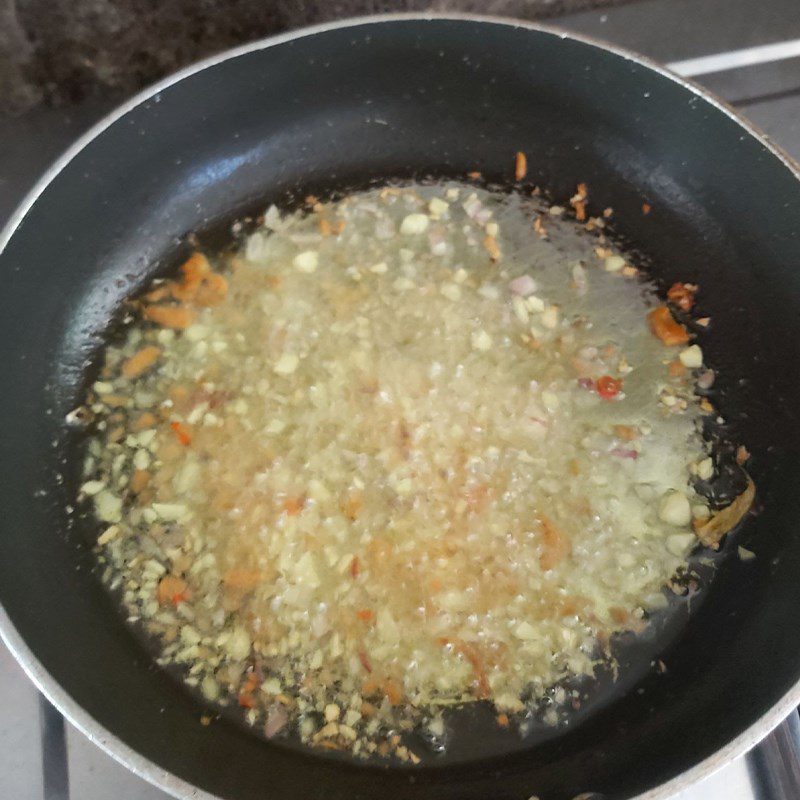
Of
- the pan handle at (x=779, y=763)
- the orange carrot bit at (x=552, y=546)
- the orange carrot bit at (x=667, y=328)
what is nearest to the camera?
the pan handle at (x=779, y=763)

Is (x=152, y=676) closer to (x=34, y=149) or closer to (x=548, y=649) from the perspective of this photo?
(x=548, y=649)

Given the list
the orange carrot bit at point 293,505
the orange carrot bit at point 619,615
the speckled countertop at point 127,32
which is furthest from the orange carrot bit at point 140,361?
the orange carrot bit at point 619,615

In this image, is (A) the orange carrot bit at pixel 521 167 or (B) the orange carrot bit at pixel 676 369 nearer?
(B) the orange carrot bit at pixel 676 369

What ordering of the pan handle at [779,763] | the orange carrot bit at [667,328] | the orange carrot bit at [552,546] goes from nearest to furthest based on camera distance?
1. the pan handle at [779,763]
2. the orange carrot bit at [552,546]
3. the orange carrot bit at [667,328]

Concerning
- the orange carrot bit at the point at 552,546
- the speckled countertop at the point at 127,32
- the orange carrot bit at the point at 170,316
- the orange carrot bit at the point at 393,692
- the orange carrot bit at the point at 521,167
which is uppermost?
the speckled countertop at the point at 127,32

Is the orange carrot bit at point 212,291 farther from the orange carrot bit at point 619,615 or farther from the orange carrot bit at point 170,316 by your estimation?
the orange carrot bit at point 619,615

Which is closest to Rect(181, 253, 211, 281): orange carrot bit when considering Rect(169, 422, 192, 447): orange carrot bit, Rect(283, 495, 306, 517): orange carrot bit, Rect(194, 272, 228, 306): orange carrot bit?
Rect(194, 272, 228, 306): orange carrot bit

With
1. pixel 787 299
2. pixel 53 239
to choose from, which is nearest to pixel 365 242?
pixel 53 239

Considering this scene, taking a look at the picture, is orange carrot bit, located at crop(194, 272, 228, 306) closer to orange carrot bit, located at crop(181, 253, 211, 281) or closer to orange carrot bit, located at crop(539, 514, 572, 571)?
orange carrot bit, located at crop(181, 253, 211, 281)
